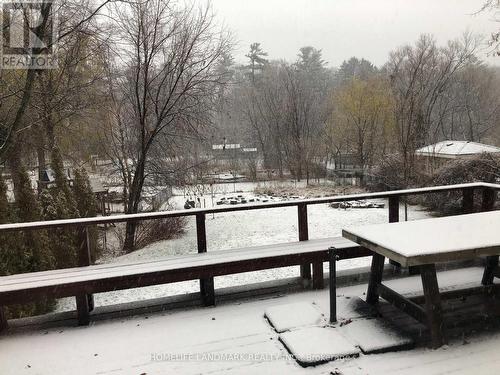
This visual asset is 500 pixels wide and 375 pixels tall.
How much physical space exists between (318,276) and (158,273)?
1683 millimetres

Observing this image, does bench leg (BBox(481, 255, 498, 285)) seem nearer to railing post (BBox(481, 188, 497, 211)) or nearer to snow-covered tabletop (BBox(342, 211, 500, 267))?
snow-covered tabletop (BBox(342, 211, 500, 267))

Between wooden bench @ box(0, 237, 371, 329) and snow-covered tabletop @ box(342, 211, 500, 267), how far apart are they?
70cm

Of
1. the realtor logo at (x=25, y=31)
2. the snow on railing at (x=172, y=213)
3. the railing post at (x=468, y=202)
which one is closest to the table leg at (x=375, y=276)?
the snow on railing at (x=172, y=213)

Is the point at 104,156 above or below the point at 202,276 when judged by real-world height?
above

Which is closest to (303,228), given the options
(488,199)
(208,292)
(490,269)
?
(208,292)

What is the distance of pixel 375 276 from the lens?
369 centimetres

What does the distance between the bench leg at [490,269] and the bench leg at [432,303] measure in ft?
4.05

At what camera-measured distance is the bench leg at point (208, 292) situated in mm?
4027

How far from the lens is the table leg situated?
365 centimetres

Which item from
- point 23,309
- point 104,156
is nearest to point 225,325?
point 23,309

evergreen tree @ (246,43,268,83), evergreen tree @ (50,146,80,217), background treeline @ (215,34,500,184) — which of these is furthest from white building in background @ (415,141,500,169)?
evergreen tree @ (246,43,268,83)

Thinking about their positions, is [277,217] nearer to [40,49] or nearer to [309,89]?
[40,49]

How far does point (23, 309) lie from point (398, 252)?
5916 mm

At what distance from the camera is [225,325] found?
11.9ft
